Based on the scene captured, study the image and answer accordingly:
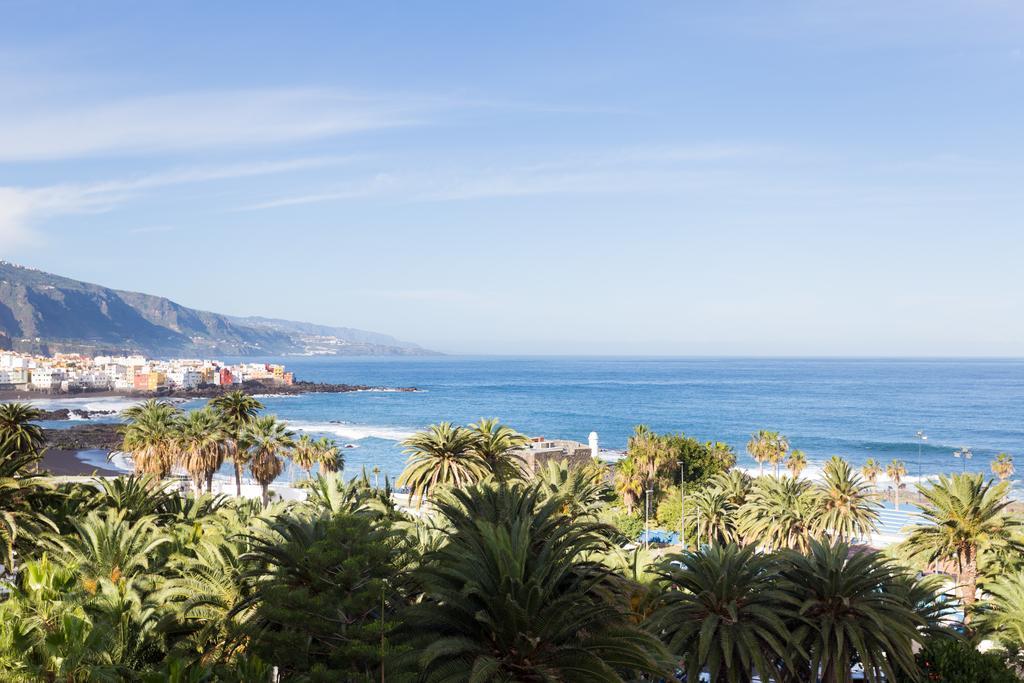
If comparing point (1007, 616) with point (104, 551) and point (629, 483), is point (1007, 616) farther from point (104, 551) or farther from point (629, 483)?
point (629, 483)

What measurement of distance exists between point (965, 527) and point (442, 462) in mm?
21742

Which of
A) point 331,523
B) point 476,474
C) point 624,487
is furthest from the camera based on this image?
point 624,487

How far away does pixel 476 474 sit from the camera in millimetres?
38938

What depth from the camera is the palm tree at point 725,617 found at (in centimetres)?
2077

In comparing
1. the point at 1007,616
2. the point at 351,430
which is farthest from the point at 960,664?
the point at 351,430

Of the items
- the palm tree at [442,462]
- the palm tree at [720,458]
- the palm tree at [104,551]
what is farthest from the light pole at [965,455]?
the palm tree at [104,551]

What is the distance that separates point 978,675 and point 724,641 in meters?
9.33

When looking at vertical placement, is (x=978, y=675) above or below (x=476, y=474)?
below

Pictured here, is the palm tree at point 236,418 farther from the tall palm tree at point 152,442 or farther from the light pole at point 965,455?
the light pole at point 965,455

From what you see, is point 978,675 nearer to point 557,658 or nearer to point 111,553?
point 557,658

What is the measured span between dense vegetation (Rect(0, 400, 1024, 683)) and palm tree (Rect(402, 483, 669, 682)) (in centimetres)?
4

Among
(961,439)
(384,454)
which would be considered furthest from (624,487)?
(961,439)

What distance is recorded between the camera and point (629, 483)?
67812mm

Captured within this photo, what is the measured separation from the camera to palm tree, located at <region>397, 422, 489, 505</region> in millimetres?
38594
